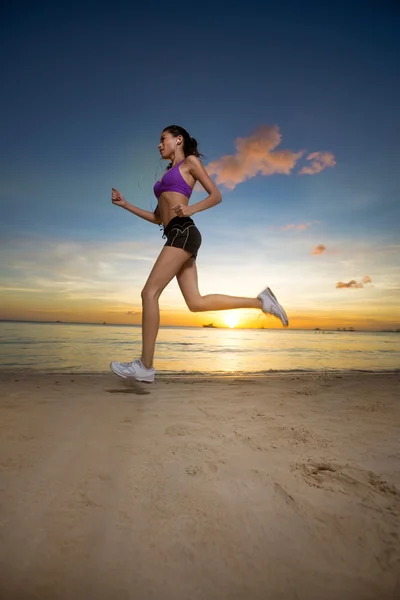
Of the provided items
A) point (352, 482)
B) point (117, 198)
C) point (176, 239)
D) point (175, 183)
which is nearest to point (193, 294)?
point (176, 239)

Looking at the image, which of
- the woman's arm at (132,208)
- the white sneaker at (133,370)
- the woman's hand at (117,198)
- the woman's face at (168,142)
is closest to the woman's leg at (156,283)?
the white sneaker at (133,370)

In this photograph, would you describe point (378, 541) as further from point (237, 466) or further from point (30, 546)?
point (30, 546)

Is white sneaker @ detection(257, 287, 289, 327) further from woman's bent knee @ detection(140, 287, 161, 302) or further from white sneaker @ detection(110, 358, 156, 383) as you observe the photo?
white sneaker @ detection(110, 358, 156, 383)

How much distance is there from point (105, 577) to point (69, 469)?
712mm

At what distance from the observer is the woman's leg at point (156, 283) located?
3.43m

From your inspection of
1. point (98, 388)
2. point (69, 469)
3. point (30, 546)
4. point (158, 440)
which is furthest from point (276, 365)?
point (30, 546)

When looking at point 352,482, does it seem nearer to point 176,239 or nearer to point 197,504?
point 197,504

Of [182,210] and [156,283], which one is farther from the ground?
[182,210]

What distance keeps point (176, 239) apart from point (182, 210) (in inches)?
12.9

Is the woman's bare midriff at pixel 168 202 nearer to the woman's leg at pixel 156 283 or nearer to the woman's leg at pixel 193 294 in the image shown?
the woman's leg at pixel 156 283

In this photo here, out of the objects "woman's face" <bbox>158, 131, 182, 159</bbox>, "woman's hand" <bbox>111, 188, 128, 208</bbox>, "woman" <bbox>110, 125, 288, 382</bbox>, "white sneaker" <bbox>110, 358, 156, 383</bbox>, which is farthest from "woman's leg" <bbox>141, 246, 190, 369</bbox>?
"woman's face" <bbox>158, 131, 182, 159</bbox>

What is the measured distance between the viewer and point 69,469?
169 centimetres

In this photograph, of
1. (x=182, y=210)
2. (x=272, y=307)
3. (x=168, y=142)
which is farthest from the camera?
(x=272, y=307)

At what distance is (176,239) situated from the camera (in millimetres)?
3416
